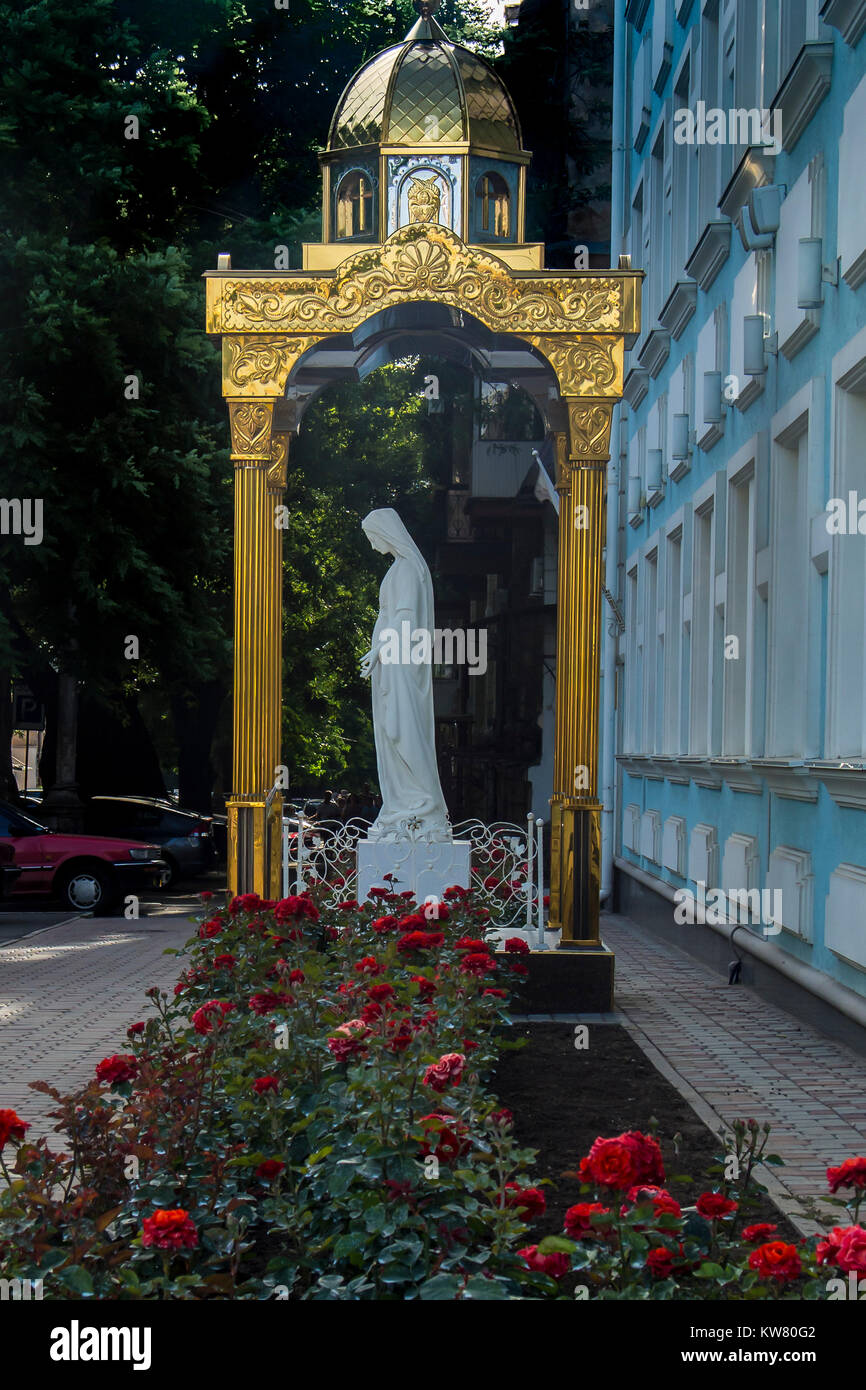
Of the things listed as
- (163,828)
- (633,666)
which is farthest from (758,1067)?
(163,828)

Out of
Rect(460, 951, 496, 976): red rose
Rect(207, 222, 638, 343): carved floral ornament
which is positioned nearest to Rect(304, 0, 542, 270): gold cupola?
Rect(207, 222, 638, 343): carved floral ornament

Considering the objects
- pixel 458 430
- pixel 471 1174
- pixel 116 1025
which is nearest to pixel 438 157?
pixel 116 1025

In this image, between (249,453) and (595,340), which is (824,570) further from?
(249,453)

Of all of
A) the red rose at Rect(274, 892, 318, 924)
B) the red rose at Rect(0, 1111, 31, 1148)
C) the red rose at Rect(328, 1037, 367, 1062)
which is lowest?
the red rose at Rect(328, 1037, 367, 1062)

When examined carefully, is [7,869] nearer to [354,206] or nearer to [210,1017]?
[354,206]

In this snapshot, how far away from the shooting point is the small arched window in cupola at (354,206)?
12.1 meters

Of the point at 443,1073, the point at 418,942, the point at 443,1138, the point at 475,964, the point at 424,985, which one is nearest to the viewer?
the point at 443,1138

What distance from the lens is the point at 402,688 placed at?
11.8 metres

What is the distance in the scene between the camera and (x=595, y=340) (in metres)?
11.3

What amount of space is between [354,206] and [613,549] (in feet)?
36.1

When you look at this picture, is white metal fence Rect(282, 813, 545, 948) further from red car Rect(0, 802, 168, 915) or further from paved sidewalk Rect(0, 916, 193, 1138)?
red car Rect(0, 802, 168, 915)

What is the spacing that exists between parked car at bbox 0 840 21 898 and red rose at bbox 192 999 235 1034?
15.7 meters

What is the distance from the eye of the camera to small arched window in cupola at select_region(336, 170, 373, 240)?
12086mm
